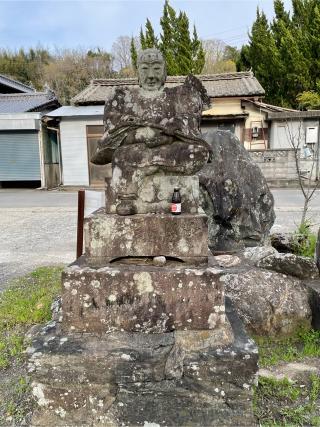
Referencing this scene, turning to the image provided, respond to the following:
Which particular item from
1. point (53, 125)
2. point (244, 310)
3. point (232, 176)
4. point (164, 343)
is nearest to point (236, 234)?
point (232, 176)

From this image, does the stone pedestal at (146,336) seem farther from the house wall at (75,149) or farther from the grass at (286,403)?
the house wall at (75,149)

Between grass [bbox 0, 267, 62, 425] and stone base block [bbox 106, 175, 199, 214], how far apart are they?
146cm

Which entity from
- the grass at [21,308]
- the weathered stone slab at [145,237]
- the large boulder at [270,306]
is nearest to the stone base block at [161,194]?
the weathered stone slab at [145,237]

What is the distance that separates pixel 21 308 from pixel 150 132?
2.67 m

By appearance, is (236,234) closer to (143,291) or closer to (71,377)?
(143,291)

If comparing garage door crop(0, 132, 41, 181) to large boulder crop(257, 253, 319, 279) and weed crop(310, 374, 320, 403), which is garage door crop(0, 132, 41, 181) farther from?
weed crop(310, 374, 320, 403)

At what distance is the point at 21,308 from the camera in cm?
385

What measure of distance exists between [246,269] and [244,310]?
0.44 meters

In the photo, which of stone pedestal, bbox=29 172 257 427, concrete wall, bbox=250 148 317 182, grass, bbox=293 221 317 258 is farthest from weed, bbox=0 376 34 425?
concrete wall, bbox=250 148 317 182

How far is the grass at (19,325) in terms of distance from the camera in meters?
2.36

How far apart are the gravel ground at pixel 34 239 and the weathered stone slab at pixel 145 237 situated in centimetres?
324

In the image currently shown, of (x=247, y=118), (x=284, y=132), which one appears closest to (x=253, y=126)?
(x=247, y=118)

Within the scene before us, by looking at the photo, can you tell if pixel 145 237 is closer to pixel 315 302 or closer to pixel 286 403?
pixel 286 403

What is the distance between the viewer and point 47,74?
1384 inches
